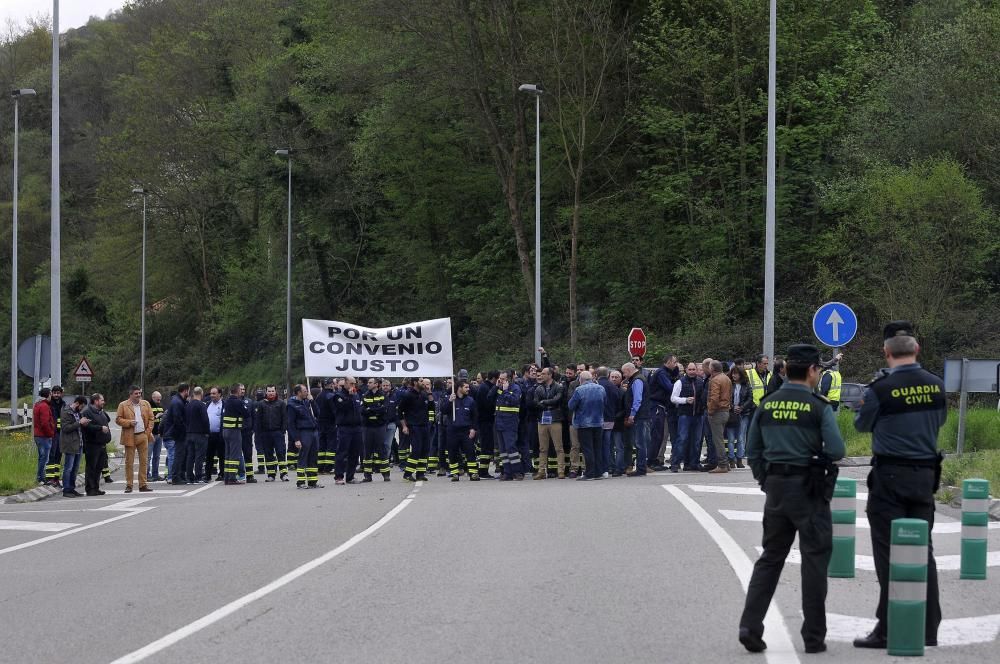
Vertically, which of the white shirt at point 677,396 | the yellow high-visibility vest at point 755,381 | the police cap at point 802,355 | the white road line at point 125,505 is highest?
the police cap at point 802,355

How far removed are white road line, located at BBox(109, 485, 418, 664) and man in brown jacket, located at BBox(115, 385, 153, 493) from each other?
951 centimetres

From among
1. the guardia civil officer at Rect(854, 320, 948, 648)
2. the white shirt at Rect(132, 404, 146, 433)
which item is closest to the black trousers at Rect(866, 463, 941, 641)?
the guardia civil officer at Rect(854, 320, 948, 648)

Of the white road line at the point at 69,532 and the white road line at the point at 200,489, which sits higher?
the white road line at the point at 69,532

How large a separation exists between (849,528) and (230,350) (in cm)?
6158

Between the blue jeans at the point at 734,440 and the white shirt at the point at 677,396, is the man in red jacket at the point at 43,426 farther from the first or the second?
the blue jeans at the point at 734,440

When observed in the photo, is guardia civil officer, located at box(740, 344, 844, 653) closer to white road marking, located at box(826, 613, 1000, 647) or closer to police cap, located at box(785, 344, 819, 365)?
police cap, located at box(785, 344, 819, 365)

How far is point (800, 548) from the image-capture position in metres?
8.37

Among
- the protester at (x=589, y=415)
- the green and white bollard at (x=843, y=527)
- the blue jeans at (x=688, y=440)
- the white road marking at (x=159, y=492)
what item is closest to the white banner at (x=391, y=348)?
the protester at (x=589, y=415)

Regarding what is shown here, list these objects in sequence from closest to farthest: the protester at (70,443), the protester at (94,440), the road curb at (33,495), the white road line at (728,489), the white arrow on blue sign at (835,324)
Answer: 1. the white road line at (728,489)
2. the road curb at (33,495)
3. the protester at (70,443)
4. the protester at (94,440)
5. the white arrow on blue sign at (835,324)

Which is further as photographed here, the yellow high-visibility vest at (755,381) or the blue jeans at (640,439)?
the blue jeans at (640,439)

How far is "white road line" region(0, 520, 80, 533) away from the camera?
1721cm

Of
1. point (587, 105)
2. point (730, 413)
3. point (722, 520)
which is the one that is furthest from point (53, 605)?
point (587, 105)

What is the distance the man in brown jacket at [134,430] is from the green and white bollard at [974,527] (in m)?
16.0

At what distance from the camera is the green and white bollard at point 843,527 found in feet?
36.1
